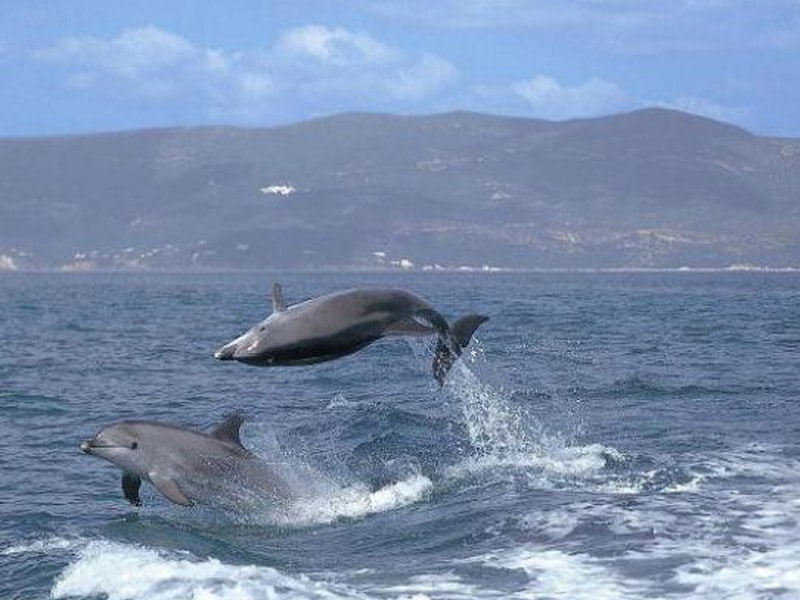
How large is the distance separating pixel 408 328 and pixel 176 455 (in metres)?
5.40

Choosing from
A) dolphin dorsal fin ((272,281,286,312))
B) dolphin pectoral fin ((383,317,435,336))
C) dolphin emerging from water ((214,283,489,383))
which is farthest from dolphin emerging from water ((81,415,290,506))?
dolphin pectoral fin ((383,317,435,336))

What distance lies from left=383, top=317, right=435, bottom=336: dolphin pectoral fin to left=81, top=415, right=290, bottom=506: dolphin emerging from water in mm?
4976

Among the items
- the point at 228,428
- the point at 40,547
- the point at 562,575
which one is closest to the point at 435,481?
the point at 228,428

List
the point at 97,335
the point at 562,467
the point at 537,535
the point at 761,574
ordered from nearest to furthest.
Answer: the point at 761,574
the point at 537,535
the point at 562,467
the point at 97,335

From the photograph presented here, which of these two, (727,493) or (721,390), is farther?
(721,390)

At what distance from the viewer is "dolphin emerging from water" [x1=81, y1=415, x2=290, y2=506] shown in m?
20.1

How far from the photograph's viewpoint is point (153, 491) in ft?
79.0

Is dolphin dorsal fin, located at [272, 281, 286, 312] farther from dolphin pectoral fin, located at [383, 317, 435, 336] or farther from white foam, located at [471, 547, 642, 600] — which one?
white foam, located at [471, 547, 642, 600]

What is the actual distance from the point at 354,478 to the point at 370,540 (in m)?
5.09

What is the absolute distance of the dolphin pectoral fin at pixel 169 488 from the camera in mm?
19297

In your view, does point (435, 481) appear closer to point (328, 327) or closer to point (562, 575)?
point (562, 575)

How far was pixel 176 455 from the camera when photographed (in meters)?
20.1

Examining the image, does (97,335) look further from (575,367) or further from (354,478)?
(354,478)

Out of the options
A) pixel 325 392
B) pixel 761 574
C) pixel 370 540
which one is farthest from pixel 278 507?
pixel 325 392
